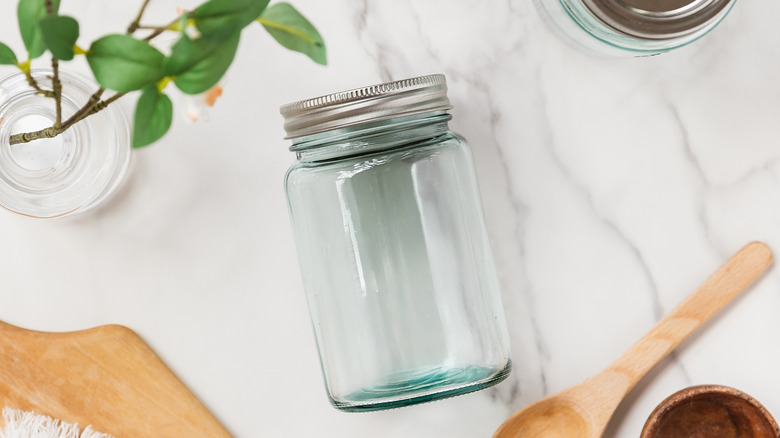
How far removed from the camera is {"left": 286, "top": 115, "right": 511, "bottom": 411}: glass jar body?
0.51 metres

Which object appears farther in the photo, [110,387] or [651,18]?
[110,387]

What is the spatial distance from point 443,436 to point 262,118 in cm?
31

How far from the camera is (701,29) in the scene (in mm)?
482

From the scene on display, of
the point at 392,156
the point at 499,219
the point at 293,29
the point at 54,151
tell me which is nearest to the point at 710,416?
the point at 499,219

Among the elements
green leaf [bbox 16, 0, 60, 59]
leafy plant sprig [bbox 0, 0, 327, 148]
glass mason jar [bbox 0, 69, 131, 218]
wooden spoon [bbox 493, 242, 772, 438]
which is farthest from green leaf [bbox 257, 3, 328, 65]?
wooden spoon [bbox 493, 242, 772, 438]

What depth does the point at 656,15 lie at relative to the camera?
47cm

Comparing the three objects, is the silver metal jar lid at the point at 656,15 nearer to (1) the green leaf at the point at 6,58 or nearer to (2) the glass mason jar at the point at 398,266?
(2) the glass mason jar at the point at 398,266

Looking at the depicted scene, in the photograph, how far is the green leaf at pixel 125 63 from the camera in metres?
0.34

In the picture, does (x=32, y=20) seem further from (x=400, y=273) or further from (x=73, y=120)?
(x=400, y=273)

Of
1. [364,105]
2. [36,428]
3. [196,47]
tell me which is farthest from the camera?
[36,428]

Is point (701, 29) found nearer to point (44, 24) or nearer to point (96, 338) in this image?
point (44, 24)

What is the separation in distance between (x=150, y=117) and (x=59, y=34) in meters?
0.06

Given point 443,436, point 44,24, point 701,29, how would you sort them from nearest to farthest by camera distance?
point 44,24 → point 701,29 → point 443,436

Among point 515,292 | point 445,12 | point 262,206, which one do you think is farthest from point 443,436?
point 445,12
